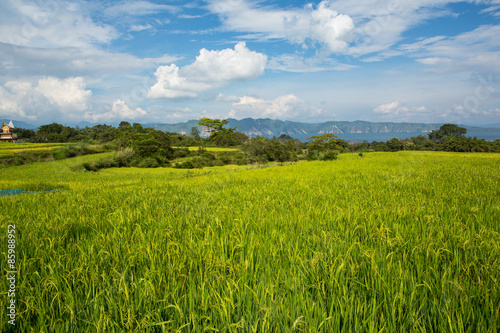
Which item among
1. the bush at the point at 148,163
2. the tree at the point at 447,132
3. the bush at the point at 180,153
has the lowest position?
the bush at the point at 148,163

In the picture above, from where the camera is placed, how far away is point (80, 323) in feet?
4.71

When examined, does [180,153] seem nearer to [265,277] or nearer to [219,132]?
[219,132]

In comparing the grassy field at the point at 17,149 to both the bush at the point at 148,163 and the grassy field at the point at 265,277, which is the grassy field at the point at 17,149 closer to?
the bush at the point at 148,163

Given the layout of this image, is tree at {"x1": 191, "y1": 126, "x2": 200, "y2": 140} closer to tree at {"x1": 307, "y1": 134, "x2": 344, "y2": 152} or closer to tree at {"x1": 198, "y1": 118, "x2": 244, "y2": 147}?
tree at {"x1": 198, "y1": 118, "x2": 244, "y2": 147}

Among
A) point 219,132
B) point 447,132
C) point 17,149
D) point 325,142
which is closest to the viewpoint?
point 17,149

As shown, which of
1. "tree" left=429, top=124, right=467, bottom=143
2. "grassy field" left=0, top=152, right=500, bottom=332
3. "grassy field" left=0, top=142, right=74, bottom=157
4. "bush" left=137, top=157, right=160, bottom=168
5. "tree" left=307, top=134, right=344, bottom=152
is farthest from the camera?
"tree" left=429, top=124, right=467, bottom=143

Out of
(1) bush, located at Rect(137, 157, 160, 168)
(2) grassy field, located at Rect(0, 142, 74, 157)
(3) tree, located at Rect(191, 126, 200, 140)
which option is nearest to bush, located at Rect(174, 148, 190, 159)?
(1) bush, located at Rect(137, 157, 160, 168)

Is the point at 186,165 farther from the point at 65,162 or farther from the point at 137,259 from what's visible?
the point at 137,259

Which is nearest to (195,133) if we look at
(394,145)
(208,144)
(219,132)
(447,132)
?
(208,144)

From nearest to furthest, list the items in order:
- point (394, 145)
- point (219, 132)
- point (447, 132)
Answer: point (394, 145), point (219, 132), point (447, 132)

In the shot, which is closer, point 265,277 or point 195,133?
point 265,277

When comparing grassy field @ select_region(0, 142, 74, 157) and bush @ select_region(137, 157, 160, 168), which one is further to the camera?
bush @ select_region(137, 157, 160, 168)

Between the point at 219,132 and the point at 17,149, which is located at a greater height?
the point at 219,132

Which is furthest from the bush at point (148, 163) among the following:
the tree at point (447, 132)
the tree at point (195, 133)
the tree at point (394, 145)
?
the tree at point (447, 132)
